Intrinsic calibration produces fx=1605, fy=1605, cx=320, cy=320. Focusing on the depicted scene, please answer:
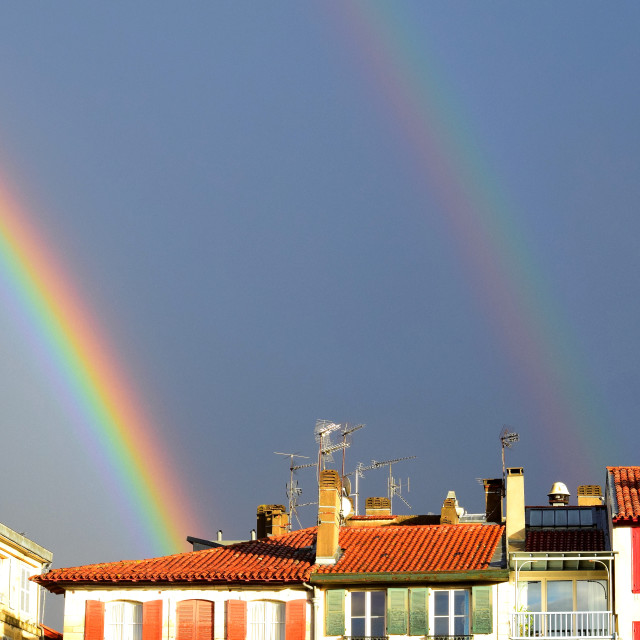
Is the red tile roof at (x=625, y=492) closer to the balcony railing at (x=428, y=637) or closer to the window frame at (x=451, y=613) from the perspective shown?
the window frame at (x=451, y=613)

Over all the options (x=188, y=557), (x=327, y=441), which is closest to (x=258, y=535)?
(x=327, y=441)

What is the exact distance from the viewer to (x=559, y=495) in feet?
232

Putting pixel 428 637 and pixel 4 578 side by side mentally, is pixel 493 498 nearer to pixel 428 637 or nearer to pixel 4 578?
pixel 428 637

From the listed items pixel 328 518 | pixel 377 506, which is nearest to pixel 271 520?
pixel 377 506

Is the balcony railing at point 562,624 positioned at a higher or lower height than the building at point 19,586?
lower

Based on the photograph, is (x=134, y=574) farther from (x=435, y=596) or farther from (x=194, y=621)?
(x=435, y=596)

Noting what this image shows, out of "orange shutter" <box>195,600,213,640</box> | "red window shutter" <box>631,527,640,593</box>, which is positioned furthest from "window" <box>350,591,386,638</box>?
"red window shutter" <box>631,527,640,593</box>

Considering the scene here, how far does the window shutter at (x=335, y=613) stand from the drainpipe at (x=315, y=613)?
12.0 inches

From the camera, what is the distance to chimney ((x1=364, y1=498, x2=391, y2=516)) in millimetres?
70500

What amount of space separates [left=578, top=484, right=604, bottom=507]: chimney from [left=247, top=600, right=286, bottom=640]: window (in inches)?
634

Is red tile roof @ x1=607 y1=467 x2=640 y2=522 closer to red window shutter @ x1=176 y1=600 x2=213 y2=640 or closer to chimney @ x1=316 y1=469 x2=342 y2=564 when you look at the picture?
chimney @ x1=316 y1=469 x2=342 y2=564

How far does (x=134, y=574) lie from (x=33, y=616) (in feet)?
32.2

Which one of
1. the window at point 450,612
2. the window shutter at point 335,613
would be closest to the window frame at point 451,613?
the window at point 450,612

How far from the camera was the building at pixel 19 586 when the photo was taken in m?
63.9
